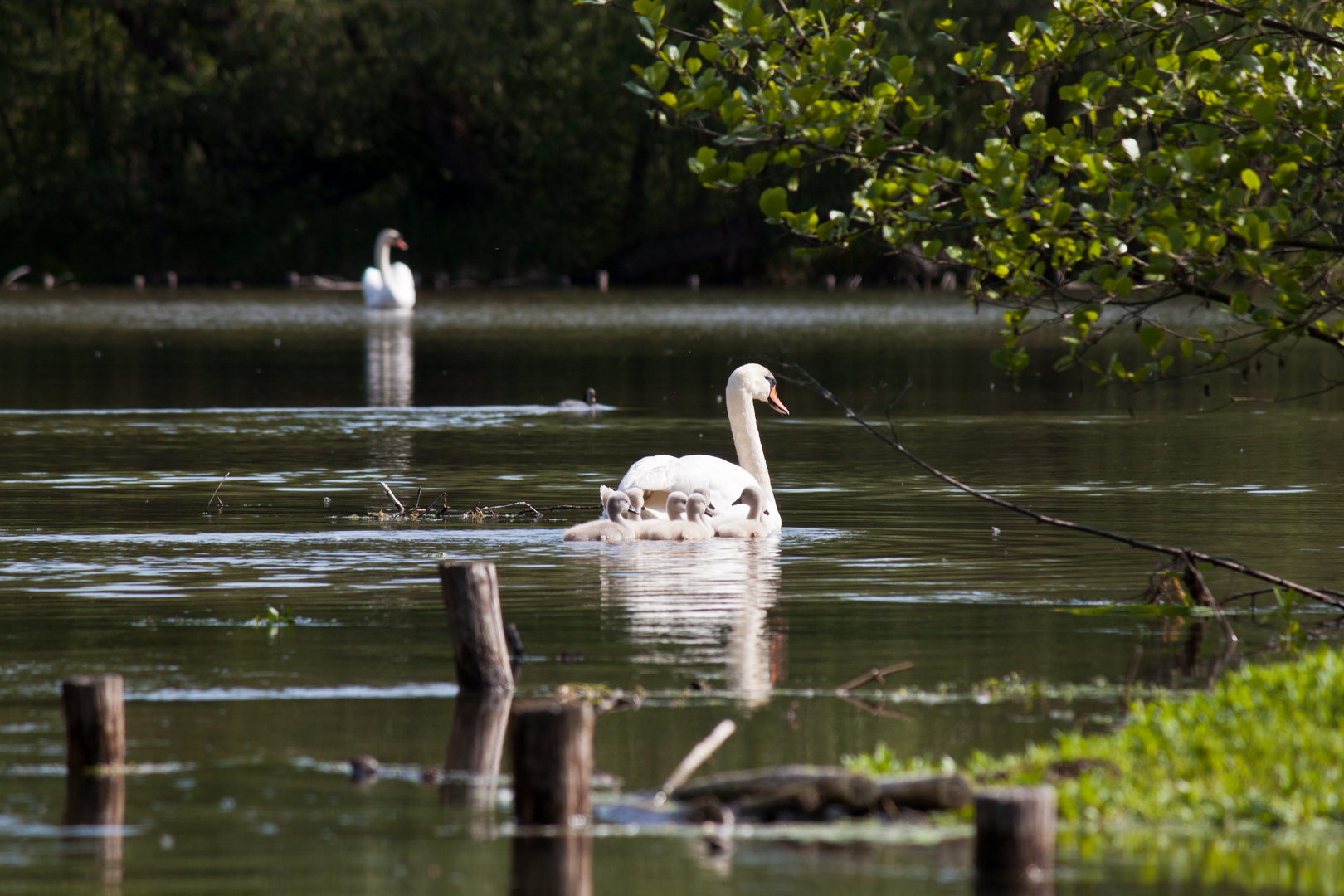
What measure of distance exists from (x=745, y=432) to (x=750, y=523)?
6.27ft

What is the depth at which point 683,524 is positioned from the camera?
53.3 ft

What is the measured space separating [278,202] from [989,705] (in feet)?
239

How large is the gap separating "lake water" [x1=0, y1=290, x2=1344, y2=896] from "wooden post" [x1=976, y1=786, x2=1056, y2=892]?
190 mm

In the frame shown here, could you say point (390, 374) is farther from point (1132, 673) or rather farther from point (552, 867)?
point (552, 867)

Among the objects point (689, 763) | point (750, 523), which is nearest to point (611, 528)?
point (750, 523)

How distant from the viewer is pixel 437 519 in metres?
17.8

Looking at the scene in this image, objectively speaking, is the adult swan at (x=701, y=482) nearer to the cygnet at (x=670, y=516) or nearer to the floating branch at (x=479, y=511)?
the cygnet at (x=670, y=516)

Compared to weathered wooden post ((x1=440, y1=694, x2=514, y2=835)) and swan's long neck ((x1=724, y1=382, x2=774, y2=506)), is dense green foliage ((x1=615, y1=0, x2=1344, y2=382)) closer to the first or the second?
weathered wooden post ((x1=440, y1=694, x2=514, y2=835))

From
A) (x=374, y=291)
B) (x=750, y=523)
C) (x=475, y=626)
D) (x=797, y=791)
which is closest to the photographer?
(x=797, y=791)

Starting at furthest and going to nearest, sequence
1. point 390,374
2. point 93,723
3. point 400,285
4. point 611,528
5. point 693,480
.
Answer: point 400,285 < point 390,374 < point 693,480 < point 611,528 < point 93,723

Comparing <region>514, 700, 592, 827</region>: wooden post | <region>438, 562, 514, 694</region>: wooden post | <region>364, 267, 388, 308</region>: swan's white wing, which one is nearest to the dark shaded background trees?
<region>364, 267, 388, 308</region>: swan's white wing

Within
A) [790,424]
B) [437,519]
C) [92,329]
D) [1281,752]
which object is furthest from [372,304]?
[1281,752]

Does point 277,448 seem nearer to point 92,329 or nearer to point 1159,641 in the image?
point 1159,641

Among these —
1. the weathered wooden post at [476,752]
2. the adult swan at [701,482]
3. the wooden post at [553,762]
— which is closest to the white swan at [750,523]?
the adult swan at [701,482]
